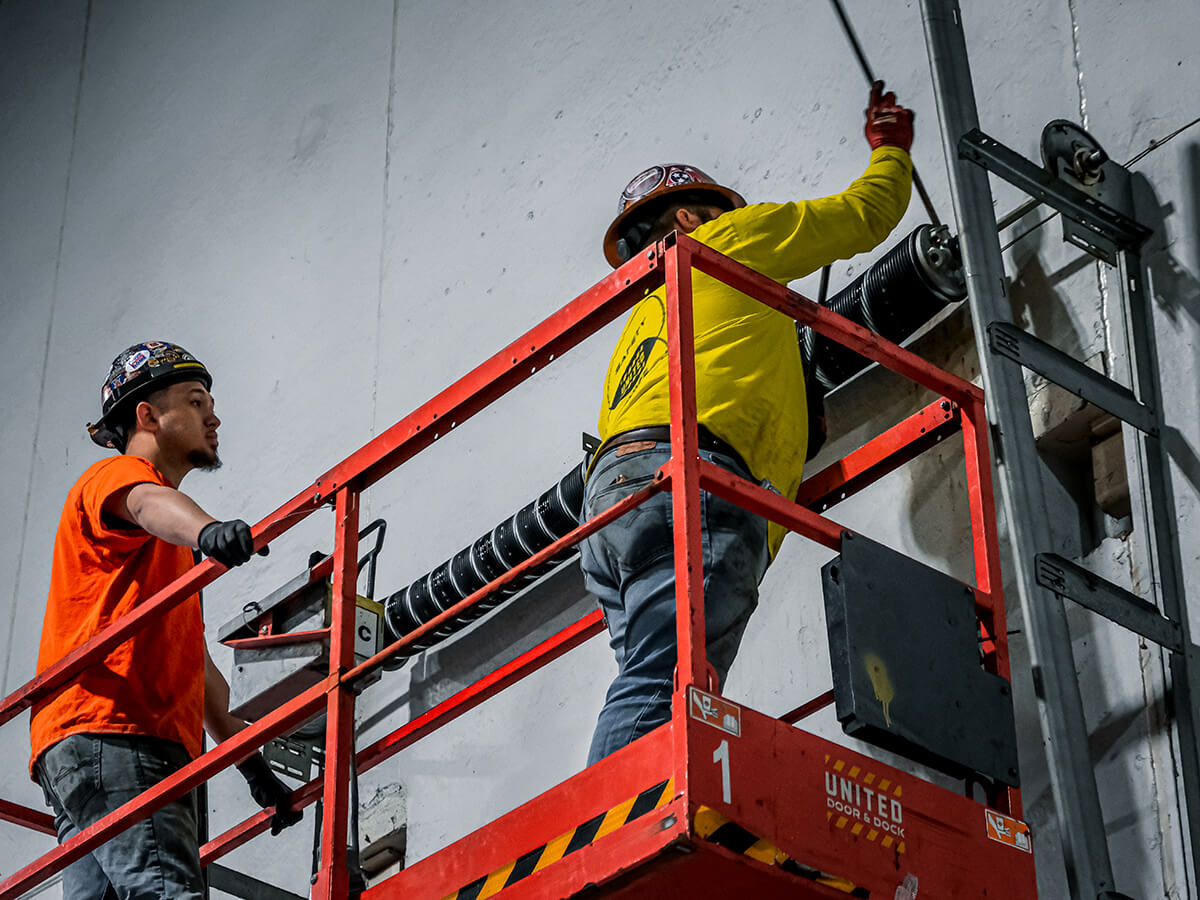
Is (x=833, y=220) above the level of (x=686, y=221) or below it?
below

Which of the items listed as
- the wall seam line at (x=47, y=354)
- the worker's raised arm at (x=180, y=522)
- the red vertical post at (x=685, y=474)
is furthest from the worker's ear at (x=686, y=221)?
the wall seam line at (x=47, y=354)

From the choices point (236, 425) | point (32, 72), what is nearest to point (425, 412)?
point (236, 425)

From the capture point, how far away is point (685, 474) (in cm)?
445

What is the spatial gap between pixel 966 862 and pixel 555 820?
1.08 metres

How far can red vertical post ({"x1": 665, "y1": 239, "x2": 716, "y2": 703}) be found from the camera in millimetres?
4207

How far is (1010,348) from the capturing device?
5.38m

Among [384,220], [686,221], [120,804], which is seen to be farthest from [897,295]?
[384,220]

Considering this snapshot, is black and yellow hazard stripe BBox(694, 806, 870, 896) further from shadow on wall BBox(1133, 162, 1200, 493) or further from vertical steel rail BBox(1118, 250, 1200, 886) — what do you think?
shadow on wall BBox(1133, 162, 1200, 493)

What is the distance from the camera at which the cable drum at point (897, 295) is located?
20.1ft

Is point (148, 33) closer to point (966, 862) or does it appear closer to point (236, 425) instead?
point (236, 425)

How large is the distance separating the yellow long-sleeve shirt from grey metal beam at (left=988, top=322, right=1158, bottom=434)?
618mm

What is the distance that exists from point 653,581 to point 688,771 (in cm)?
94

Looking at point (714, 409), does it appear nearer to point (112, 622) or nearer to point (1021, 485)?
point (1021, 485)

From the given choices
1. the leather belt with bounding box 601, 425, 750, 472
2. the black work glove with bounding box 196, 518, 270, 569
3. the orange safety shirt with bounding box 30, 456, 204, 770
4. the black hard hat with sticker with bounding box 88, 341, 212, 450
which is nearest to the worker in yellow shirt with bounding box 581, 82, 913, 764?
the leather belt with bounding box 601, 425, 750, 472
